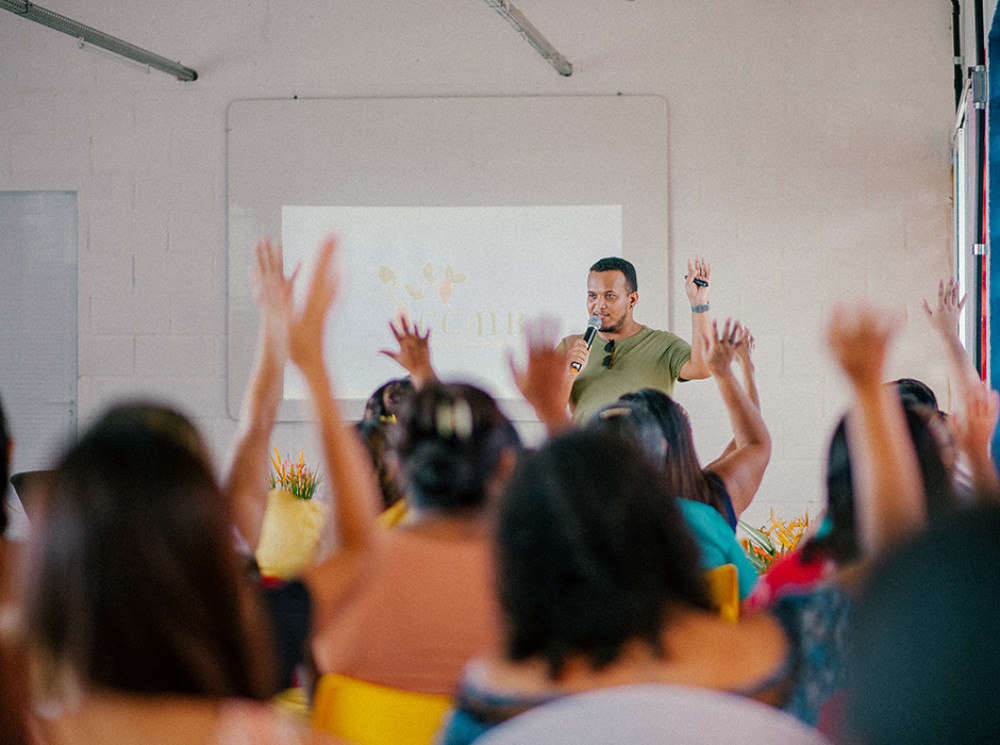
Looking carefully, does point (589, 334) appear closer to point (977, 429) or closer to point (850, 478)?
point (977, 429)

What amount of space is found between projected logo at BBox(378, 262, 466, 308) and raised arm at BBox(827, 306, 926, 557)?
3.54 metres

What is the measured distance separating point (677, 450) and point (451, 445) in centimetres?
61

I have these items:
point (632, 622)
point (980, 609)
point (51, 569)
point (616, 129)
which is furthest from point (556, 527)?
point (616, 129)

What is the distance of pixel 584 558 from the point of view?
3.57ft

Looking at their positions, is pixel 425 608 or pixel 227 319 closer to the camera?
pixel 425 608

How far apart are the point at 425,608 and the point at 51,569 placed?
57 cm

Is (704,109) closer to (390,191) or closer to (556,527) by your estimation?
(390,191)

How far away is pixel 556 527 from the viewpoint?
1.10 metres

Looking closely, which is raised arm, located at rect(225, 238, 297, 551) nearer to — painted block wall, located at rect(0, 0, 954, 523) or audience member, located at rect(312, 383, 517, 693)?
audience member, located at rect(312, 383, 517, 693)

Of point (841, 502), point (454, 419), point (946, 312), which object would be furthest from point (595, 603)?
point (946, 312)

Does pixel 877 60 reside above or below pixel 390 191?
above

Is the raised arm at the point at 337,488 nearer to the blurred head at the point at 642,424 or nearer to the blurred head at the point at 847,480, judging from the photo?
the blurred head at the point at 642,424

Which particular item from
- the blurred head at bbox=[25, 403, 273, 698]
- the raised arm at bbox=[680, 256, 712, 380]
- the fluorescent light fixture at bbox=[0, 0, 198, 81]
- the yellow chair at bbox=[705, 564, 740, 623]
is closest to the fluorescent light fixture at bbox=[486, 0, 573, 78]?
the raised arm at bbox=[680, 256, 712, 380]

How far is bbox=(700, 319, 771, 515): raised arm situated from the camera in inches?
84.9
